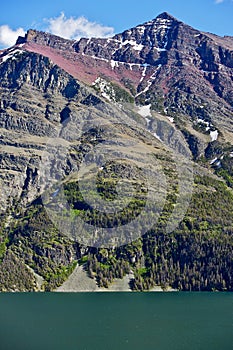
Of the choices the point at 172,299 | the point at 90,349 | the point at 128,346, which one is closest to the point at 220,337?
the point at 128,346

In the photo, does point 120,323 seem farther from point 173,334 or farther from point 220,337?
point 220,337

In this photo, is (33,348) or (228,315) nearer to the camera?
(33,348)

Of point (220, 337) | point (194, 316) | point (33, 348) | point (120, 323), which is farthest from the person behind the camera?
point (194, 316)

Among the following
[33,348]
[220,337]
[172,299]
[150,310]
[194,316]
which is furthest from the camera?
[172,299]

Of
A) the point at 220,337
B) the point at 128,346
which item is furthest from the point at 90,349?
the point at 220,337

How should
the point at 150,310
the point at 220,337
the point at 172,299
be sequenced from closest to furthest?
the point at 220,337, the point at 150,310, the point at 172,299

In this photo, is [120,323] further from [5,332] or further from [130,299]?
[130,299]
